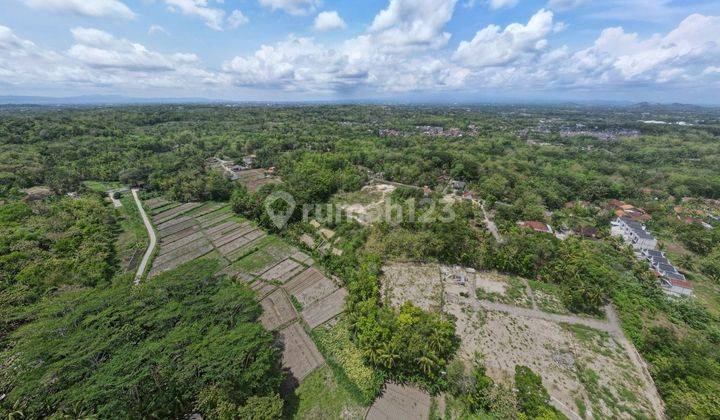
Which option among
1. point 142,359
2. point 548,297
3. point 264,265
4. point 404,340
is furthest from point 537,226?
point 142,359

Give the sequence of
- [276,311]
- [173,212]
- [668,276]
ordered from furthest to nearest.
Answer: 1. [173,212]
2. [668,276]
3. [276,311]

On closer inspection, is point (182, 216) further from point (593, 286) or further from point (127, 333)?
point (593, 286)

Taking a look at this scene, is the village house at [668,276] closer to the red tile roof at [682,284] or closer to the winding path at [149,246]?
the red tile roof at [682,284]

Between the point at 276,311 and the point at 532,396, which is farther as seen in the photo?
the point at 276,311

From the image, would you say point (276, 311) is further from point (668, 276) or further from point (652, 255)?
point (652, 255)

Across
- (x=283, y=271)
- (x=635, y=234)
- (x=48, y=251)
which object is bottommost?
(x=283, y=271)

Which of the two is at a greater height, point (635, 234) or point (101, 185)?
point (101, 185)

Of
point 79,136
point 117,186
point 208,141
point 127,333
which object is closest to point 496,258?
point 127,333
